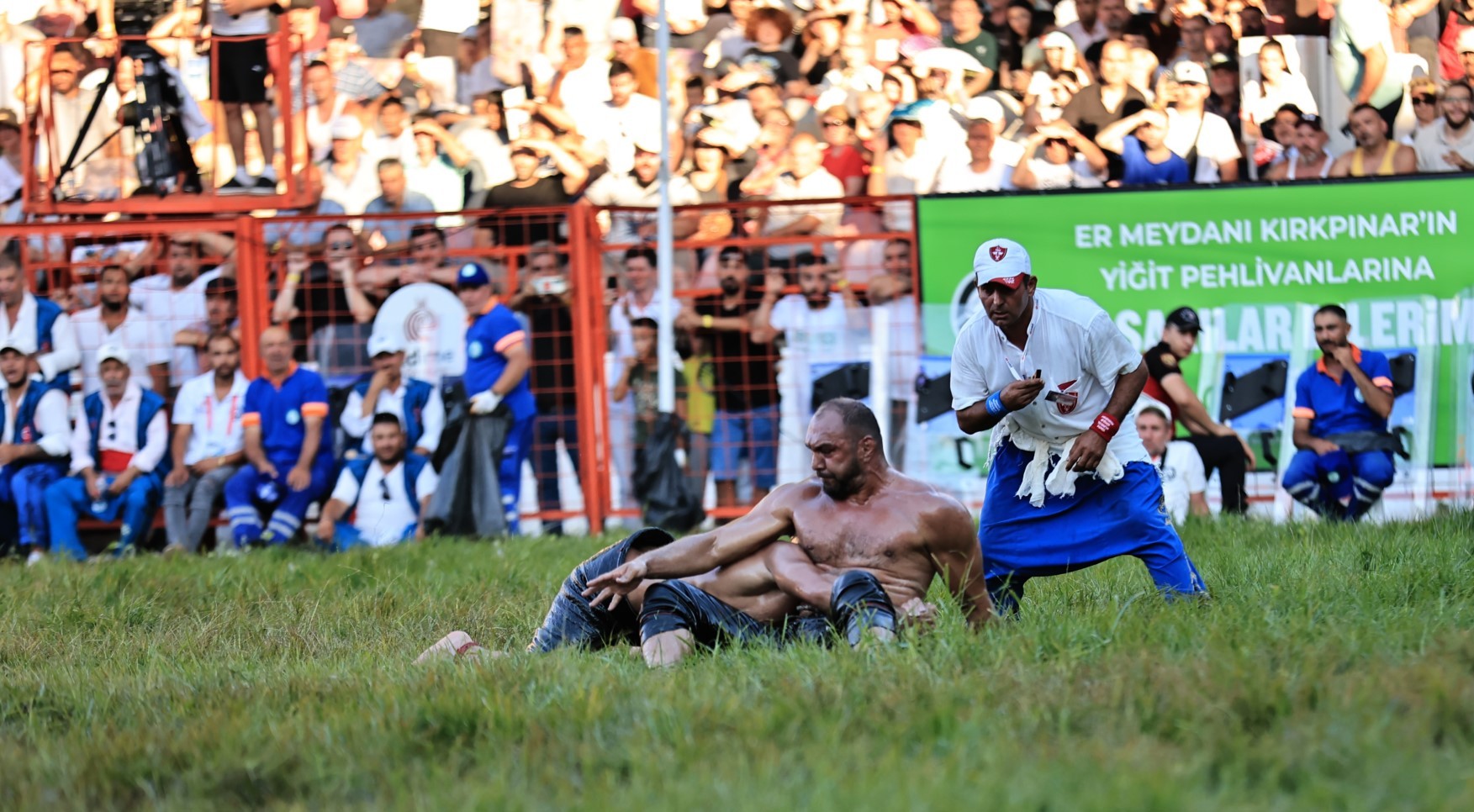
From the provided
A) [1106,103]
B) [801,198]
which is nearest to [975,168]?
[1106,103]

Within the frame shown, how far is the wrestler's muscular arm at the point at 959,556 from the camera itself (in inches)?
240

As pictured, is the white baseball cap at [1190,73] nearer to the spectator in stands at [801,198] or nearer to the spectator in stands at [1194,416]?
the spectator in stands at [1194,416]

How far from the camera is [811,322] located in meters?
12.0

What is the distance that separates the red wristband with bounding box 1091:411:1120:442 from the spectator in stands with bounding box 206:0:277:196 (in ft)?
25.6

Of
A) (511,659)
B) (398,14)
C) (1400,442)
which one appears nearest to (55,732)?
(511,659)

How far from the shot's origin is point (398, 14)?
14.1m

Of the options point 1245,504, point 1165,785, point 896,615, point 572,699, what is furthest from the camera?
point 1245,504

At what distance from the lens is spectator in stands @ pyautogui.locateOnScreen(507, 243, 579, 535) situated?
12.2 m

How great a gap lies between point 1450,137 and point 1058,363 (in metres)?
7.25

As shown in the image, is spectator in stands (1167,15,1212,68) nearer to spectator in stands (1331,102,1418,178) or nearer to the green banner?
spectator in stands (1331,102,1418,178)

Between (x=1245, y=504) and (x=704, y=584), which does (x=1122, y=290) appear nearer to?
(x=1245, y=504)

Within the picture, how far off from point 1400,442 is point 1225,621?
5960 millimetres

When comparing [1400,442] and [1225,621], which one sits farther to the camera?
[1400,442]

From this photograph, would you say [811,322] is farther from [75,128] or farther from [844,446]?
[844,446]
